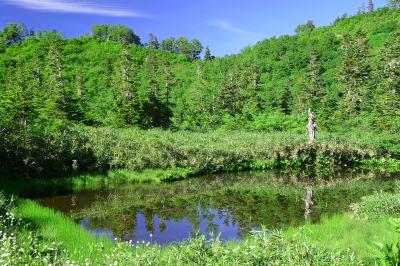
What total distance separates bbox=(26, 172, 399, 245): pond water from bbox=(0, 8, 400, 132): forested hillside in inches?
356

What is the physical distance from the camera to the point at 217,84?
85.4m

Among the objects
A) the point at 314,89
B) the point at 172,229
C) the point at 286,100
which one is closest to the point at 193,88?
the point at 286,100

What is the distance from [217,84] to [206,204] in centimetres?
6514

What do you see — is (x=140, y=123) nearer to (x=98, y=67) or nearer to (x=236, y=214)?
(x=236, y=214)

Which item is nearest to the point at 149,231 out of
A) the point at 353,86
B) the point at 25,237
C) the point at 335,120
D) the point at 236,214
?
the point at 236,214

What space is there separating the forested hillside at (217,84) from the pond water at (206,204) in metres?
9.03

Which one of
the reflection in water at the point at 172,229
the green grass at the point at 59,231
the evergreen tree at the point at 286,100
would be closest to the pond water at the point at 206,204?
the reflection in water at the point at 172,229

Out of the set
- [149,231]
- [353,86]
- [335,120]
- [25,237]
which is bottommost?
[149,231]

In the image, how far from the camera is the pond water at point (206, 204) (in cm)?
1722

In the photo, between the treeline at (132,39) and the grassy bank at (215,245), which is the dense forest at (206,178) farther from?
the treeline at (132,39)

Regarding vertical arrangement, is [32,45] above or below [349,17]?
below

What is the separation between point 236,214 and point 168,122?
119ft

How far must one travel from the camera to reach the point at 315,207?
20.9 metres

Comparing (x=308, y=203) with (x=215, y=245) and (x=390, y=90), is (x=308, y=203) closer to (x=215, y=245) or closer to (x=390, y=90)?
(x=215, y=245)
